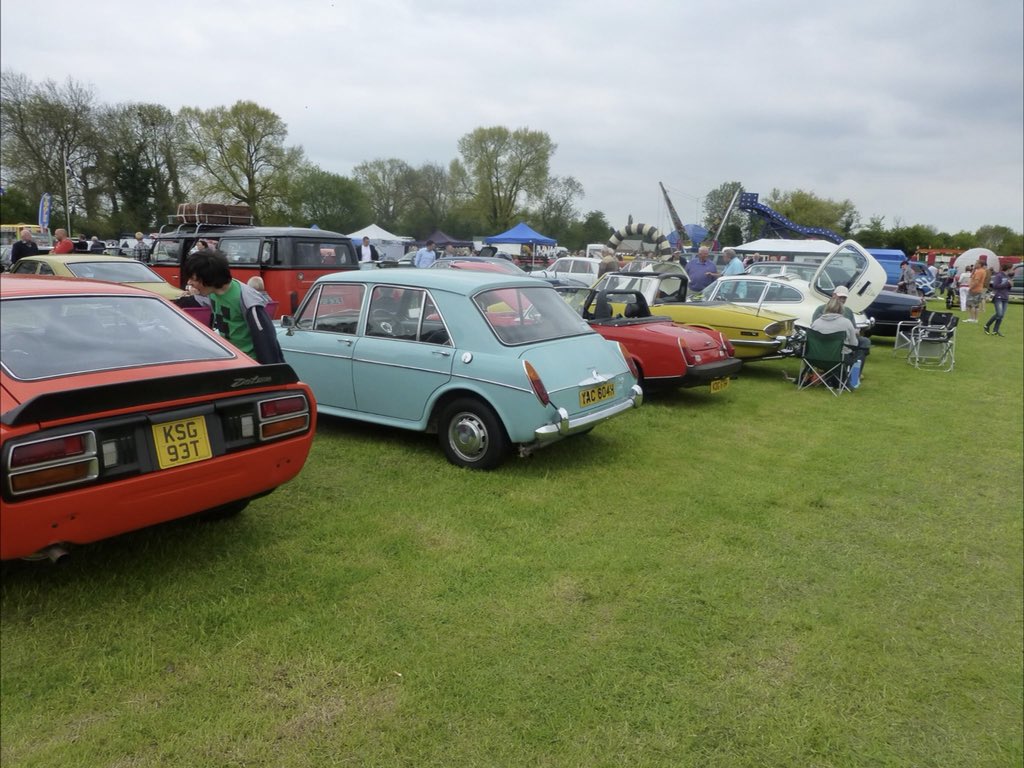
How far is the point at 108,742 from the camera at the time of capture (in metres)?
2.32

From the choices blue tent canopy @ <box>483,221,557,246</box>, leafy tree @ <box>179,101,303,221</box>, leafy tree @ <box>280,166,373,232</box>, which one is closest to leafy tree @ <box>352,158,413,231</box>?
leafy tree @ <box>280,166,373,232</box>

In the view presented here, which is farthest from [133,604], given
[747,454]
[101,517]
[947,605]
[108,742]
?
[747,454]

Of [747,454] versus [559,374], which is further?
[747,454]

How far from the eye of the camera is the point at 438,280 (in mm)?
5473

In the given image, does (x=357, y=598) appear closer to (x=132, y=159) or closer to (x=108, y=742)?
(x=108, y=742)

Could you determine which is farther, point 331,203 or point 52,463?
point 331,203

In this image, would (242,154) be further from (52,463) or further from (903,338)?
(52,463)

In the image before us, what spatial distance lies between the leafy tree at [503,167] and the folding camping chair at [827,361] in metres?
56.3

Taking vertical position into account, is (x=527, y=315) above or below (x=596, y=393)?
above

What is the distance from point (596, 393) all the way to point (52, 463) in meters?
3.68

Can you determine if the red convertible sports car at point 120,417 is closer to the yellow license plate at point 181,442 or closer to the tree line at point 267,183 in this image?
the yellow license plate at point 181,442

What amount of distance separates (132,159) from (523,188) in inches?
1317

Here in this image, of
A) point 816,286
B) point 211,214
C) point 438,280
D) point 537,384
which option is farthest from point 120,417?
point 211,214

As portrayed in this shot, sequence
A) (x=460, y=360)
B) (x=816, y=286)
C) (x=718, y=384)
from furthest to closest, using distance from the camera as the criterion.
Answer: (x=816, y=286), (x=718, y=384), (x=460, y=360)
